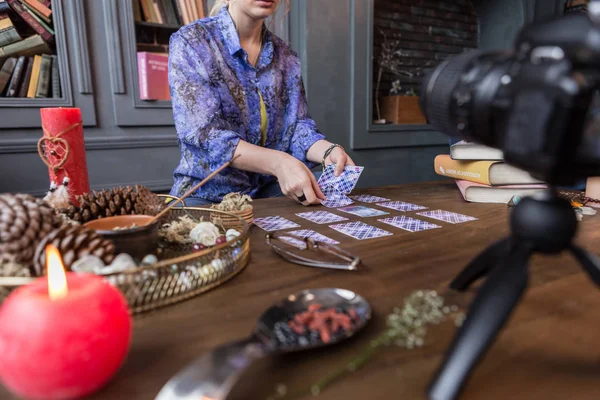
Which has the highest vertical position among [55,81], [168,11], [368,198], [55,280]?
[168,11]

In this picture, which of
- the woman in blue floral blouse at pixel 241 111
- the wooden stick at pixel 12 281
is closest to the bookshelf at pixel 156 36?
the woman in blue floral blouse at pixel 241 111

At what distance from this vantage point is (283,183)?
3.35 ft

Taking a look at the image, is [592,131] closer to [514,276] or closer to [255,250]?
[514,276]

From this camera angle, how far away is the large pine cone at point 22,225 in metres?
0.42

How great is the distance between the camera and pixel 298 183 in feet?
3.21

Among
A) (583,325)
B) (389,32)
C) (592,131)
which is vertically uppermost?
(389,32)

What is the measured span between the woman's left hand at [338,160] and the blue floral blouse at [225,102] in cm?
15

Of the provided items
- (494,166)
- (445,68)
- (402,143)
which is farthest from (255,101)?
(402,143)

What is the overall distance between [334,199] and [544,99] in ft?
2.46

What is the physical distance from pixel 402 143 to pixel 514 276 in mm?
2619

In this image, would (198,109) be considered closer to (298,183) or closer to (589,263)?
(298,183)

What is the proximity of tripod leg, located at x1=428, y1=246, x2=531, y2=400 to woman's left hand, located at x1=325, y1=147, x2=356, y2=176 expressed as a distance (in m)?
0.76

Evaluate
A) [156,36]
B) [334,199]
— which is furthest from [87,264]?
[156,36]

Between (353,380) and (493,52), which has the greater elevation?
(493,52)
